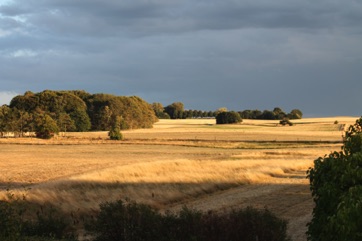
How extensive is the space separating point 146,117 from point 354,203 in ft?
468

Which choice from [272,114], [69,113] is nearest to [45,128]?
[69,113]

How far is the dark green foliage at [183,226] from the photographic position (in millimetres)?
10977

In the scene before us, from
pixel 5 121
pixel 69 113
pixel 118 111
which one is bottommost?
pixel 5 121

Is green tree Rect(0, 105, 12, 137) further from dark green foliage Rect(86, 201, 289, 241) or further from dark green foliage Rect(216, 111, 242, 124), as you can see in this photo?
dark green foliage Rect(86, 201, 289, 241)

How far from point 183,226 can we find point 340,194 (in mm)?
4375

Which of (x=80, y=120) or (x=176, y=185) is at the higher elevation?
(x=80, y=120)

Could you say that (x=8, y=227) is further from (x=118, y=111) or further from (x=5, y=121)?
(x=118, y=111)

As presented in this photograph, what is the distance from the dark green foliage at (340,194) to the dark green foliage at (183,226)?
8.74ft

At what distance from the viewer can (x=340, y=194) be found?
7758mm

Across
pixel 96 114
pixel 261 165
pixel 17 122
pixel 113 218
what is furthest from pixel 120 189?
pixel 96 114

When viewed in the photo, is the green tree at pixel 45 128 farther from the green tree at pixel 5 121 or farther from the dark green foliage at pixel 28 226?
the dark green foliage at pixel 28 226

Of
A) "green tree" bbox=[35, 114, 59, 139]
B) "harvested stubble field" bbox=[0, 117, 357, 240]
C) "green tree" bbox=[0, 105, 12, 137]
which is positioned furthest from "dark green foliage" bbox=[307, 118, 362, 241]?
"green tree" bbox=[0, 105, 12, 137]

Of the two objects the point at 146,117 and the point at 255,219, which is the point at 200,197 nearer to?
the point at 255,219

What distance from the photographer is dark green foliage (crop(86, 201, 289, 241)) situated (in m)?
11.0
